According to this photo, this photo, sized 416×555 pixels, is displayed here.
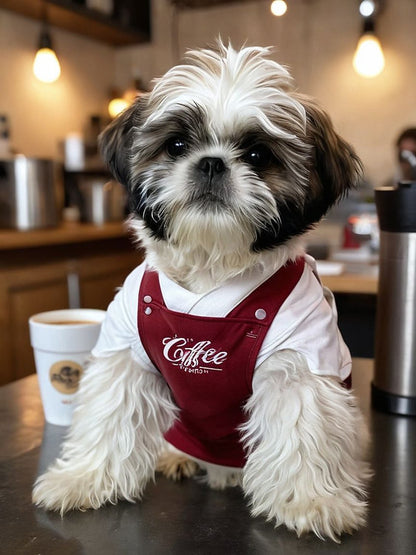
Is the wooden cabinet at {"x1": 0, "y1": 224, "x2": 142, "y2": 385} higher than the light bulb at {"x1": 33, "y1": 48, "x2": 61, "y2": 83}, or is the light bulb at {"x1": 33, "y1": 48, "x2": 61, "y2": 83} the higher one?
the light bulb at {"x1": 33, "y1": 48, "x2": 61, "y2": 83}

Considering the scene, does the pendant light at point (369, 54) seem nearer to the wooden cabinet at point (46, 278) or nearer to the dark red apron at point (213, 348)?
the wooden cabinet at point (46, 278)

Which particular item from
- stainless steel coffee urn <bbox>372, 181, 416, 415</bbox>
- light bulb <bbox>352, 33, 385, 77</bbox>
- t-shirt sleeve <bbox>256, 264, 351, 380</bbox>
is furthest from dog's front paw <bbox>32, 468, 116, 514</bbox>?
light bulb <bbox>352, 33, 385, 77</bbox>

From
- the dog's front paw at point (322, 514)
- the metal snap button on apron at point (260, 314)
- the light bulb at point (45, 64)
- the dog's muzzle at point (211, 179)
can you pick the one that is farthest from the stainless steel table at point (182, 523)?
the light bulb at point (45, 64)

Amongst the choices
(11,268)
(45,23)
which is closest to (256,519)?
(11,268)

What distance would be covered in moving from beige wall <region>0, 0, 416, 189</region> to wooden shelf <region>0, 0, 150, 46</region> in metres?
0.11

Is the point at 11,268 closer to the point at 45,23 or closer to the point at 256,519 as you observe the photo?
the point at 45,23

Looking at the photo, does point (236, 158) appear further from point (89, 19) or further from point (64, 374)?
point (89, 19)

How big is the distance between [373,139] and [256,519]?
3721 millimetres

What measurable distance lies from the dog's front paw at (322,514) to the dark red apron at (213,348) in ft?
0.48

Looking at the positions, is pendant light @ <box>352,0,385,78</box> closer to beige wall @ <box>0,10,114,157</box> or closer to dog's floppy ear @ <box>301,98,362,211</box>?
beige wall @ <box>0,10,114,157</box>

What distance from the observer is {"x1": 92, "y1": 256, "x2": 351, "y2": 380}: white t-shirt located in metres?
0.82

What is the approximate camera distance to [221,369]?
838mm

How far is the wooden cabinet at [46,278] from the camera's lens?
8.74ft

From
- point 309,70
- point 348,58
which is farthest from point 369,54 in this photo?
point 309,70
